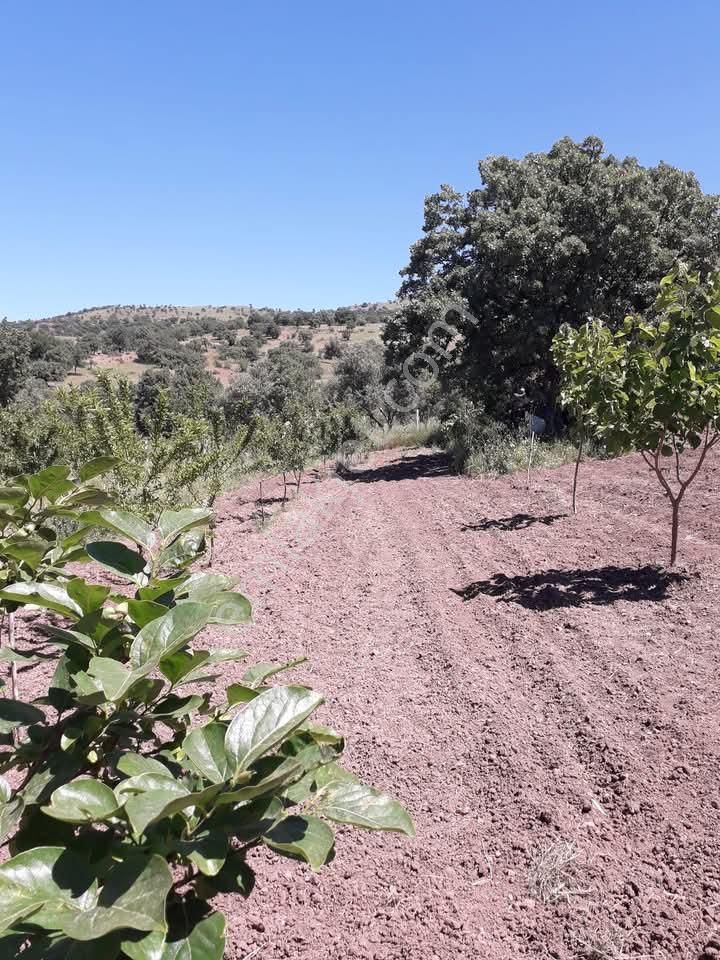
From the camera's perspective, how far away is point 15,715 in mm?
924

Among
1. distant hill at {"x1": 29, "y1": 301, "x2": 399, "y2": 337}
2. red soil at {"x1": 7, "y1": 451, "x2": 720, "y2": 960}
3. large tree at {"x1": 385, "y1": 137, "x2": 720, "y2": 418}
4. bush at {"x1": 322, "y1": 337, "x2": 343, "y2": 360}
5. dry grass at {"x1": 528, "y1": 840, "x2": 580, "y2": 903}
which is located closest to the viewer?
red soil at {"x1": 7, "y1": 451, "x2": 720, "y2": 960}

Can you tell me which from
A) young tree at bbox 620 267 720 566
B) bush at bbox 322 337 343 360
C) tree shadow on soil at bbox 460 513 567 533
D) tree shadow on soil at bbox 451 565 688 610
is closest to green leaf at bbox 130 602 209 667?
young tree at bbox 620 267 720 566

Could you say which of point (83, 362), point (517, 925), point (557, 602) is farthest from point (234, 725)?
point (83, 362)

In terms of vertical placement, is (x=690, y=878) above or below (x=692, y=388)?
below

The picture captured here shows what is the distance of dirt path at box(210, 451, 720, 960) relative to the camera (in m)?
2.35

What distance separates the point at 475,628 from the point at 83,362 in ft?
147

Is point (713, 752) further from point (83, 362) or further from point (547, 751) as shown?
point (83, 362)

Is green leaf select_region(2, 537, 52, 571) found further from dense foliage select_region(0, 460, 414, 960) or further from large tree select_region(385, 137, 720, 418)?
large tree select_region(385, 137, 720, 418)

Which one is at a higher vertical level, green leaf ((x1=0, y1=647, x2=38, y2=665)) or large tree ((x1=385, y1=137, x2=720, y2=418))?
large tree ((x1=385, y1=137, x2=720, y2=418))

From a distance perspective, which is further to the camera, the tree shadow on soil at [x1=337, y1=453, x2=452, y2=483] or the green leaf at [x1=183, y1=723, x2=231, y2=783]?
the tree shadow on soil at [x1=337, y1=453, x2=452, y2=483]

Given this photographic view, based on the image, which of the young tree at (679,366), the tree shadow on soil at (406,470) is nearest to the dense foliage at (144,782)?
the young tree at (679,366)

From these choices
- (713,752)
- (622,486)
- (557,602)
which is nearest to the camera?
(713,752)

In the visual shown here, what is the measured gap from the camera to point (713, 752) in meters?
3.26

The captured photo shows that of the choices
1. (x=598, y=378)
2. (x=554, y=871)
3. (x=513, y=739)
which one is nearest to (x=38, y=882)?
(x=554, y=871)
